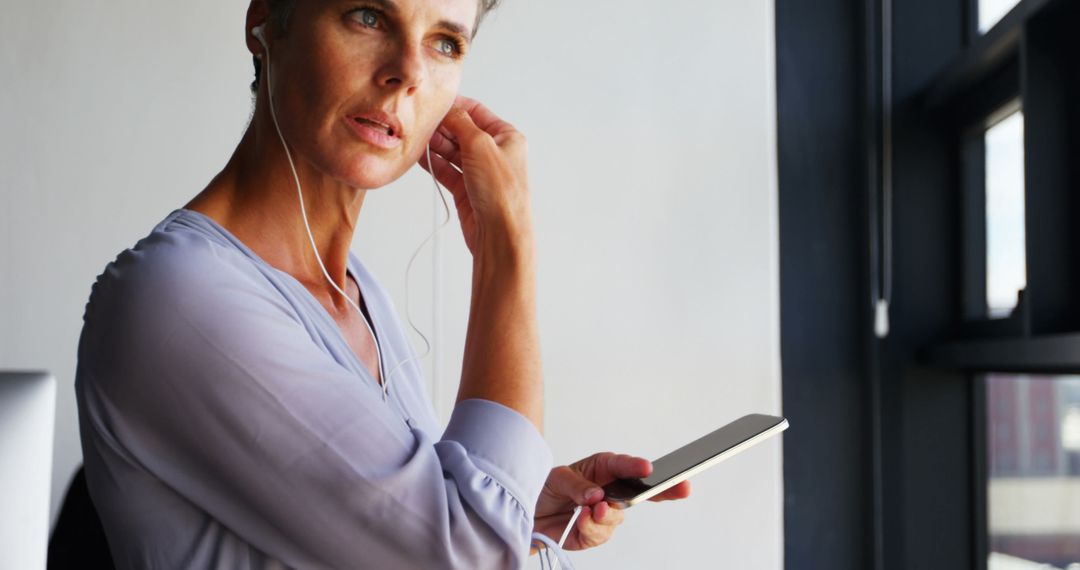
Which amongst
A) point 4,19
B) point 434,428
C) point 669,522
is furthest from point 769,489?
point 4,19

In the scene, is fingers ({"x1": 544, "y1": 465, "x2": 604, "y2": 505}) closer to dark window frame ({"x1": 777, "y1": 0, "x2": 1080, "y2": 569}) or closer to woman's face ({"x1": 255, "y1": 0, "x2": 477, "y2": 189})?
woman's face ({"x1": 255, "y1": 0, "x2": 477, "y2": 189})

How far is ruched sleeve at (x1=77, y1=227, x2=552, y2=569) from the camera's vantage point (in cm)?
83

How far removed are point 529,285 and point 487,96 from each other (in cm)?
174

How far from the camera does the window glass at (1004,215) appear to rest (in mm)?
2219

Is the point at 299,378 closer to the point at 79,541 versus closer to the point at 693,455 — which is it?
the point at 693,455

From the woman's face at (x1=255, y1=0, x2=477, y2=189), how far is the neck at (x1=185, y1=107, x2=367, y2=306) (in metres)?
0.04

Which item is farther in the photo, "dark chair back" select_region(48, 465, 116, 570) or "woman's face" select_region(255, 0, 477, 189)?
"dark chair back" select_region(48, 465, 116, 570)

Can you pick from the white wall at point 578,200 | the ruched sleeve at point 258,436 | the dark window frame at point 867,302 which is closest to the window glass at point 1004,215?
the dark window frame at point 867,302

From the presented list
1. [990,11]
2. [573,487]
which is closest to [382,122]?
[573,487]

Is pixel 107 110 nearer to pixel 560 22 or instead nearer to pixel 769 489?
pixel 560 22

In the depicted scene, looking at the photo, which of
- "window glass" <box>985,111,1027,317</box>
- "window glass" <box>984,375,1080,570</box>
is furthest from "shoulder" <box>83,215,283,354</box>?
"window glass" <box>985,111,1027,317</box>

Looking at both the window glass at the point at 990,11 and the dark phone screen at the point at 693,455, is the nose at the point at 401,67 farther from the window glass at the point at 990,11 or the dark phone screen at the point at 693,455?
the window glass at the point at 990,11

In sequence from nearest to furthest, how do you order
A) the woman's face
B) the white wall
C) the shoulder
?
the shoulder → the woman's face → the white wall

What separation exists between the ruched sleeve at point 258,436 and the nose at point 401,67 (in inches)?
10.3
